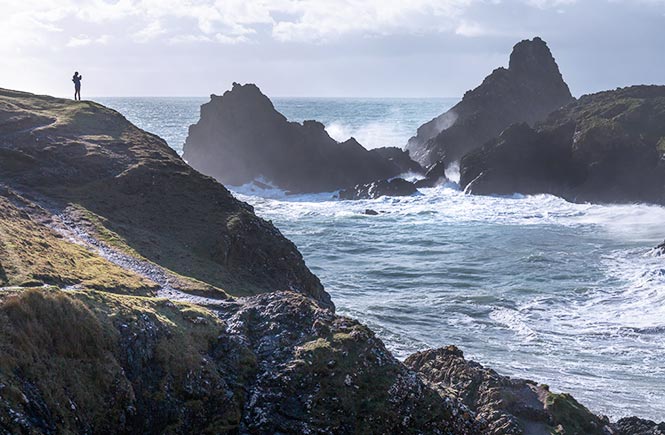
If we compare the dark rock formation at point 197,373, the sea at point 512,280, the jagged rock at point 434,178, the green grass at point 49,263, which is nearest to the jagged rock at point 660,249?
the sea at point 512,280

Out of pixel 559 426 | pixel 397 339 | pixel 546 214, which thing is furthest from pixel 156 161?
pixel 546 214

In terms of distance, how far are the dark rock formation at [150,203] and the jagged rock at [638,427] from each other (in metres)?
10.5

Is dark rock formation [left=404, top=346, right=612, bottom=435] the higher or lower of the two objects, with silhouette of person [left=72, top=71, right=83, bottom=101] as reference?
lower

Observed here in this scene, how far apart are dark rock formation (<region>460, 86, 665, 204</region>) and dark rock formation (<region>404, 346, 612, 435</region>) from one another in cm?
5202

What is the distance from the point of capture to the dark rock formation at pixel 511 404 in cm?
1502

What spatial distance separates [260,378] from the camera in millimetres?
13891

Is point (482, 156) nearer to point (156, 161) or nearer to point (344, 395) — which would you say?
point (156, 161)

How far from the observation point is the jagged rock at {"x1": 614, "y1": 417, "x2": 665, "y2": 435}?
1776 cm

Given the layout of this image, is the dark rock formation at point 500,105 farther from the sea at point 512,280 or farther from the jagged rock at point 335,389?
the jagged rock at point 335,389

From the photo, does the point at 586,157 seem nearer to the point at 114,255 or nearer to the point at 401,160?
the point at 401,160

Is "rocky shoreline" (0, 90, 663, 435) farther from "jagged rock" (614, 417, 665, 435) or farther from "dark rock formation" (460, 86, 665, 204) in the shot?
"dark rock formation" (460, 86, 665, 204)

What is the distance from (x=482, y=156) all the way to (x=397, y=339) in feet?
165

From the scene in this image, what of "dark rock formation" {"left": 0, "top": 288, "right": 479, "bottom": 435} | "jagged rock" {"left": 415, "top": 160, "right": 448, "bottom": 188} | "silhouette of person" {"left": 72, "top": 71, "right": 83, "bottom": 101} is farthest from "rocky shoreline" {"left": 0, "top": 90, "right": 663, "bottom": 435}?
"jagged rock" {"left": 415, "top": 160, "right": 448, "bottom": 188}

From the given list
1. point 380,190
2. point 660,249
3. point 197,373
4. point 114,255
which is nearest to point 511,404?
point 197,373
